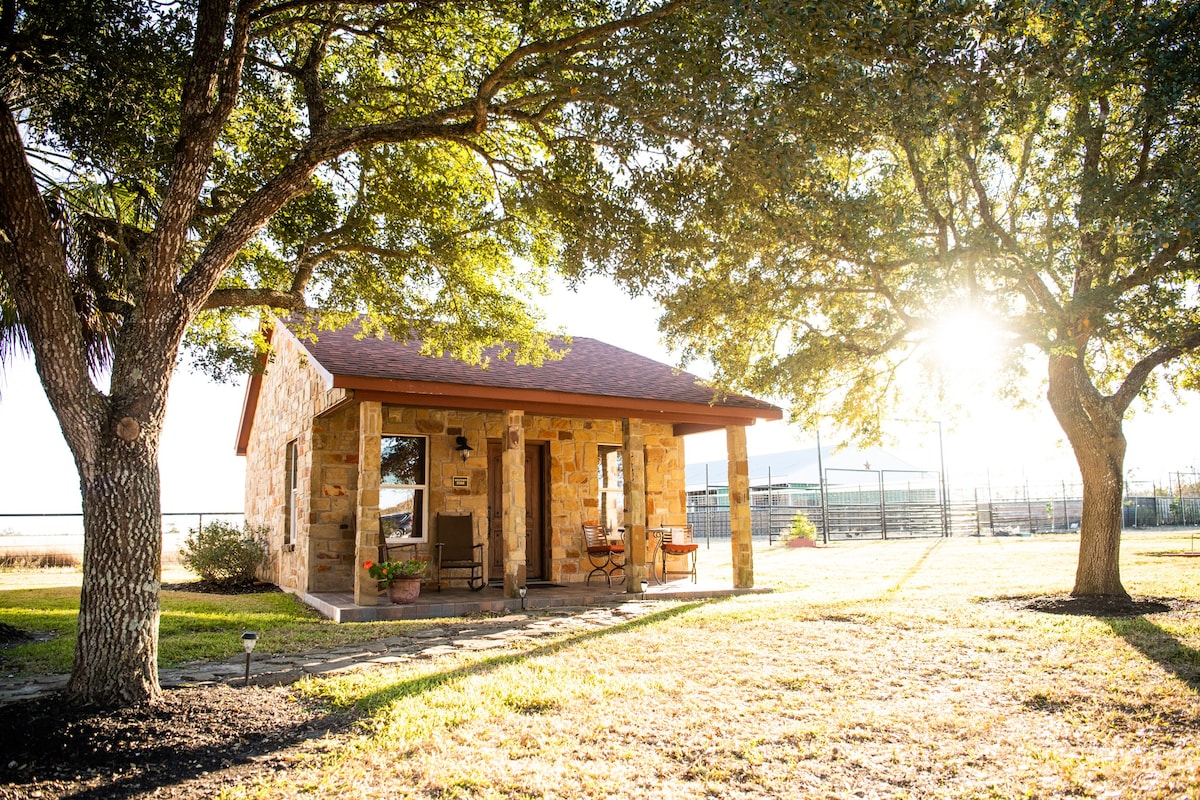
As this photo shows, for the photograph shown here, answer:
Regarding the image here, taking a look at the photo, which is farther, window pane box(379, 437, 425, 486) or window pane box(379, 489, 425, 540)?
window pane box(379, 437, 425, 486)

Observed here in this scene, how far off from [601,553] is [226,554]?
20.8 ft

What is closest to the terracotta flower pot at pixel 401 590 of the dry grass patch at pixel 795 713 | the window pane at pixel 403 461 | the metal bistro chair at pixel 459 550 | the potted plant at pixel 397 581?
the potted plant at pixel 397 581

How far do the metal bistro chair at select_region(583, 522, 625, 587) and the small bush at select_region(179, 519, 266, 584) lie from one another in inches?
222

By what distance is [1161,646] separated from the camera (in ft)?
20.0

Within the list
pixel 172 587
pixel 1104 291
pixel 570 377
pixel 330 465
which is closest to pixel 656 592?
pixel 570 377

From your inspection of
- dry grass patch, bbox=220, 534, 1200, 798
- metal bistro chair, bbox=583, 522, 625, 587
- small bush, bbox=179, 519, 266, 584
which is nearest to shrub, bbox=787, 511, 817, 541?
metal bistro chair, bbox=583, 522, 625, 587

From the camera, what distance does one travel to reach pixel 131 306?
5.22 m

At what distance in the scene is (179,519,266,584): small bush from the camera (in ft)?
43.0

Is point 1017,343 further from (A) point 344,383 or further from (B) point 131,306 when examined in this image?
(B) point 131,306

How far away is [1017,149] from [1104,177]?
2.62 m

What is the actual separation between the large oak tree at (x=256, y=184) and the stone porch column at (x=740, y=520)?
382cm

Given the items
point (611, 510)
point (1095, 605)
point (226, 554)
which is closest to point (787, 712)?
point (1095, 605)

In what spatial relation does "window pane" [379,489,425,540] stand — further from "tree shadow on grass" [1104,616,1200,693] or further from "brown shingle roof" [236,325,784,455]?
"tree shadow on grass" [1104,616,1200,693]

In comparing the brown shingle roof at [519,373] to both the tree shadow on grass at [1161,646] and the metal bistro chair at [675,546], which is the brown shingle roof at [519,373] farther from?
the tree shadow on grass at [1161,646]
